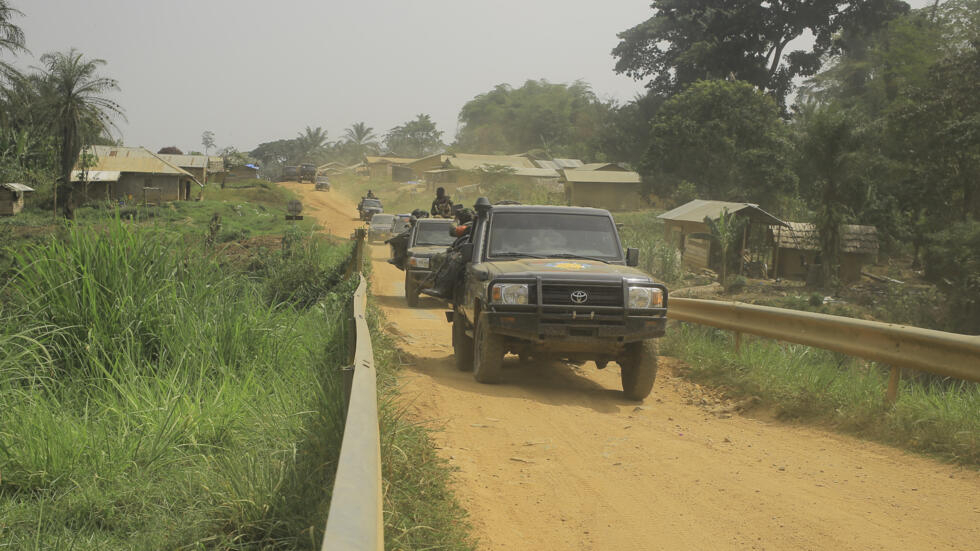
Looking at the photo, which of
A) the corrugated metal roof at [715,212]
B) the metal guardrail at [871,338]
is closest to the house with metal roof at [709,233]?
the corrugated metal roof at [715,212]

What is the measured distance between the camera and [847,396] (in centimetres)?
756

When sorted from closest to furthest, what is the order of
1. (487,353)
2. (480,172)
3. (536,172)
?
(487,353), (480,172), (536,172)

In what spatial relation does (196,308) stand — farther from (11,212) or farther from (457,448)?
(11,212)

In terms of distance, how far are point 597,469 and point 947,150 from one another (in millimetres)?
29584

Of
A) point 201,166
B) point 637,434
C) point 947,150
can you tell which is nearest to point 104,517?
point 637,434

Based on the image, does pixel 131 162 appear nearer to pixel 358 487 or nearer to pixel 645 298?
pixel 645 298

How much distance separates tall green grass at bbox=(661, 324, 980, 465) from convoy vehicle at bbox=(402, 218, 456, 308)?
7.07 m

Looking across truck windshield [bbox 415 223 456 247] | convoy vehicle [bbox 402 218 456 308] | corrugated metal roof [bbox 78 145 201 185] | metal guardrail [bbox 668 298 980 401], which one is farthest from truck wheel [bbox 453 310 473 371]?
corrugated metal roof [bbox 78 145 201 185]

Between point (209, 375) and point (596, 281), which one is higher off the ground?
point (596, 281)

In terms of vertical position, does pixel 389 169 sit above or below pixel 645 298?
above

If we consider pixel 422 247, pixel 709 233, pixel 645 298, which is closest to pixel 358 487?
pixel 645 298

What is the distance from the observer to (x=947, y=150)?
3030 cm

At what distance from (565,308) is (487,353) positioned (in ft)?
3.23

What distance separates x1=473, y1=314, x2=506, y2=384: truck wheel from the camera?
870 cm
